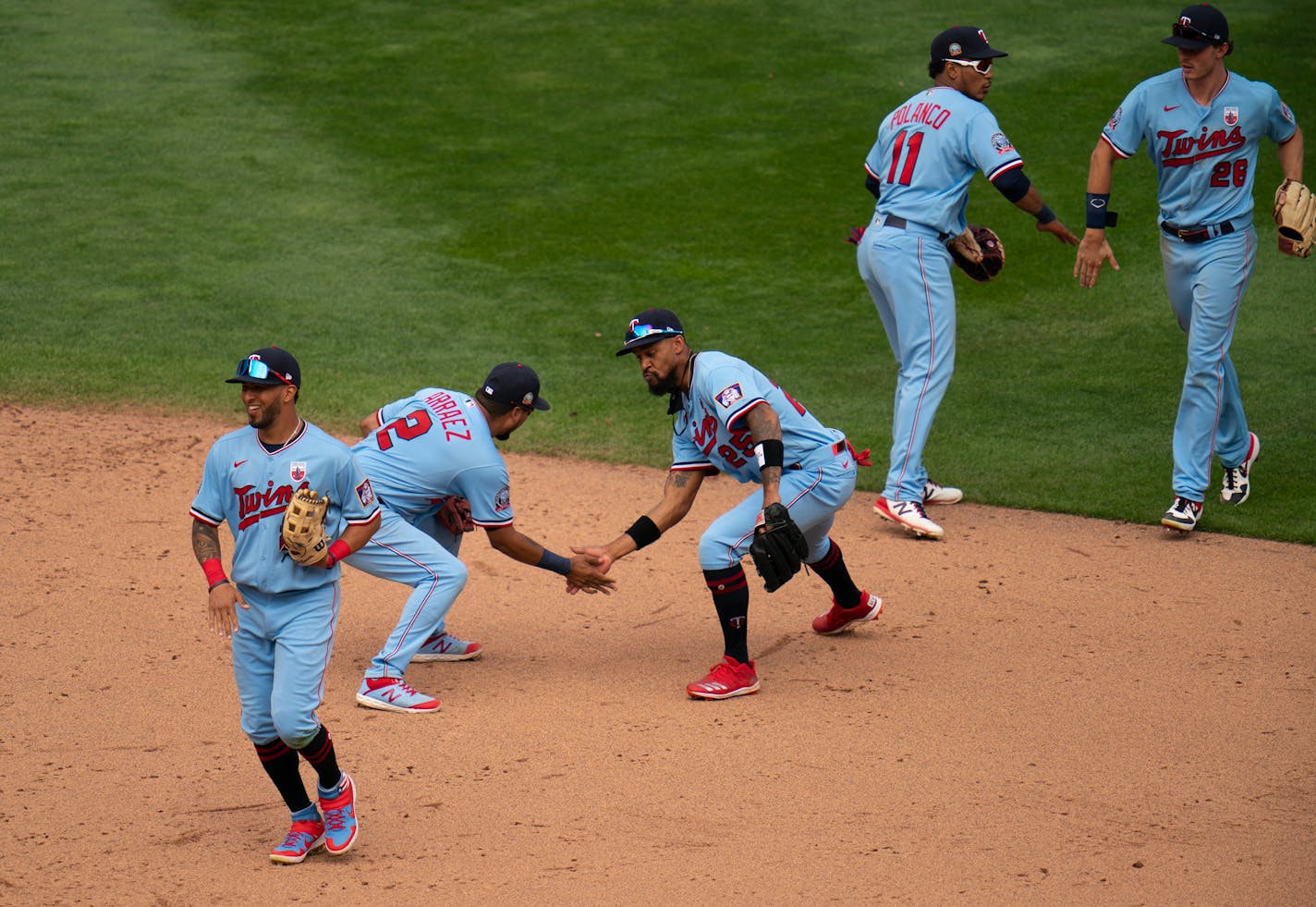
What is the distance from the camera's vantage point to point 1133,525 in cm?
760

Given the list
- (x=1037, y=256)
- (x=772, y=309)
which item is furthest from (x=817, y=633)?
(x=1037, y=256)

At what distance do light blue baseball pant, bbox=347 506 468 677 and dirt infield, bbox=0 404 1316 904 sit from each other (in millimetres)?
234

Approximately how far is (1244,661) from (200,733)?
403cm

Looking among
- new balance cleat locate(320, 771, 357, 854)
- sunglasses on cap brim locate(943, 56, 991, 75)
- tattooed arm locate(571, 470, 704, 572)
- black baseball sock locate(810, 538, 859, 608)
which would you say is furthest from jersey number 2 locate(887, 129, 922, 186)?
new balance cleat locate(320, 771, 357, 854)

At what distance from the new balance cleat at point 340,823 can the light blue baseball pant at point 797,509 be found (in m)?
1.76

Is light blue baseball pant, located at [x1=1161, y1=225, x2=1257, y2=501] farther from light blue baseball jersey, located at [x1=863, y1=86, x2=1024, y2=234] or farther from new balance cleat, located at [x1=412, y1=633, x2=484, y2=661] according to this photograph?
new balance cleat, located at [x1=412, y1=633, x2=484, y2=661]

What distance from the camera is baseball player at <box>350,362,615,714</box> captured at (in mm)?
5621

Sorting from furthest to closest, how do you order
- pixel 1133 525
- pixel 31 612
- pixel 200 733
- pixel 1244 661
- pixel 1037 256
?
1. pixel 1037 256
2. pixel 1133 525
3. pixel 31 612
4. pixel 1244 661
5. pixel 200 733

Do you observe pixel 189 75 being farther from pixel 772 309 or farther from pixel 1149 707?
pixel 1149 707

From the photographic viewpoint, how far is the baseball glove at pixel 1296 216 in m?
7.13

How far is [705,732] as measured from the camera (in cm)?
539

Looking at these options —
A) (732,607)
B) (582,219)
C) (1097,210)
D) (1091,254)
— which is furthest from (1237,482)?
(582,219)

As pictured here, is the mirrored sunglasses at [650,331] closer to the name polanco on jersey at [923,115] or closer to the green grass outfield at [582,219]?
the name polanco on jersey at [923,115]

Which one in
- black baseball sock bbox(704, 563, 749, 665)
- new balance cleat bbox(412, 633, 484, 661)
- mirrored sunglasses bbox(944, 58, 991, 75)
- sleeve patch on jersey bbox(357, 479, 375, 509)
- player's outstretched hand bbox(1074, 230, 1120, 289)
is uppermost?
mirrored sunglasses bbox(944, 58, 991, 75)
